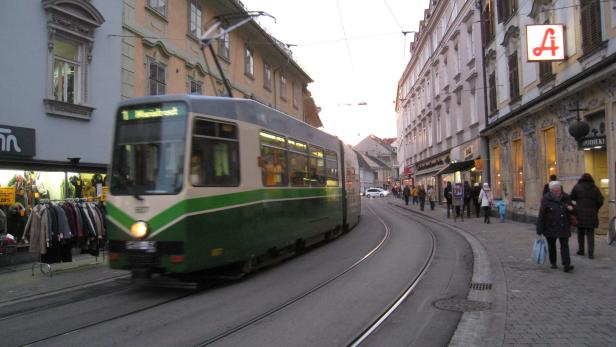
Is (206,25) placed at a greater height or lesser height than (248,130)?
greater

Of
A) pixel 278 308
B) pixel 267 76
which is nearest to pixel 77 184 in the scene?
pixel 278 308

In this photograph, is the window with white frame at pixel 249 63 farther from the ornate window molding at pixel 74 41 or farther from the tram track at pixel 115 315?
the tram track at pixel 115 315

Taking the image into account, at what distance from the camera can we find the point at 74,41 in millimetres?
13281

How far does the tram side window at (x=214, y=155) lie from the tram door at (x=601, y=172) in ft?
34.7

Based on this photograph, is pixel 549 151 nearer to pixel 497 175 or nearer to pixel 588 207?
pixel 497 175

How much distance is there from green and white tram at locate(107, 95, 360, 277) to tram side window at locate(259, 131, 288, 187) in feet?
0.13

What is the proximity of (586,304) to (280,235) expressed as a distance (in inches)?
224

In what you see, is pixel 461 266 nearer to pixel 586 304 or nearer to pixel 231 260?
pixel 586 304

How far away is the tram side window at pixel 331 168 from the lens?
46.8 ft

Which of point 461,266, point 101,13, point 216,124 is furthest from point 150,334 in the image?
point 101,13

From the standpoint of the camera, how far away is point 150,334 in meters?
5.71

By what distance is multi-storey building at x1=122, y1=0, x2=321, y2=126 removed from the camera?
15680 mm

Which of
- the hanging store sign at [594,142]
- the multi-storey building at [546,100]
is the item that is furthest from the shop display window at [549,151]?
the hanging store sign at [594,142]

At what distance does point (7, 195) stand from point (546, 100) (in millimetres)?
15460
